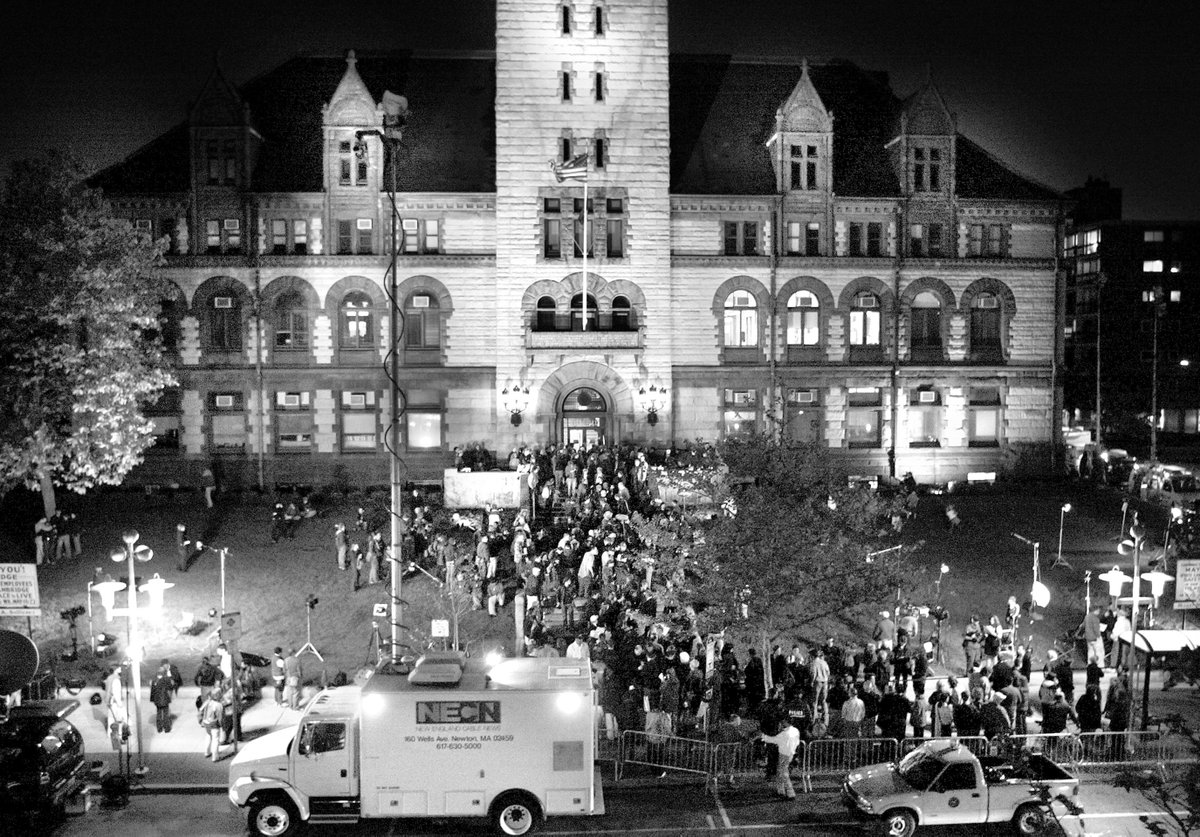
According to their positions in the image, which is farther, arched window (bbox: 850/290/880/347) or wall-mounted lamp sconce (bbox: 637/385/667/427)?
arched window (bbox: 850/290/880/347)

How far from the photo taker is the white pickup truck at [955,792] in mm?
18078

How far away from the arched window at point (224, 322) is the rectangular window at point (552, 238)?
46.4 ft

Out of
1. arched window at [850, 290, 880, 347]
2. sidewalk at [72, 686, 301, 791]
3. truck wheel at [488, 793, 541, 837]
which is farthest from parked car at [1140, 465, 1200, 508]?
sidewalk at [72, 686, 301, 791]

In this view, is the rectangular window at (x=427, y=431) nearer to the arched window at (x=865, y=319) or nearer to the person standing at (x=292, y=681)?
the arched window at (x=865, y=319)

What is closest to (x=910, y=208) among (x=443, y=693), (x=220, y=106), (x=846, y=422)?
(x=846, y=422)

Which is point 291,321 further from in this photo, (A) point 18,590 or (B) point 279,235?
(A) point 18,590

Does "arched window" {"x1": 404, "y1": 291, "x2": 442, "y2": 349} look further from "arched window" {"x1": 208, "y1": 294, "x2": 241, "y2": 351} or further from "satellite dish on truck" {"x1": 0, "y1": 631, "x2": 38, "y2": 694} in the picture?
"satellite dish on truck" {"x1": 0, "y1": 631, "x2": 38, "y2": 694}

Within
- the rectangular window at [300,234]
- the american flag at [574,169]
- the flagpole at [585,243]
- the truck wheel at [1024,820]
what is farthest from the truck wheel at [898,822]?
the rectangular window at [300,234]

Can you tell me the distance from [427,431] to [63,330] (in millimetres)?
16119

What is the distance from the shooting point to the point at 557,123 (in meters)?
45.7

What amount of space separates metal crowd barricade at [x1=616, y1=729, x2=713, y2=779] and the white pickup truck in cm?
371

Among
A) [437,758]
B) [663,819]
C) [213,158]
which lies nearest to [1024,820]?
[663,819]

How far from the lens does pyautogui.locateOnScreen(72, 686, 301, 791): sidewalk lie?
21000 millimetres

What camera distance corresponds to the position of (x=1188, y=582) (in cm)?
2350
